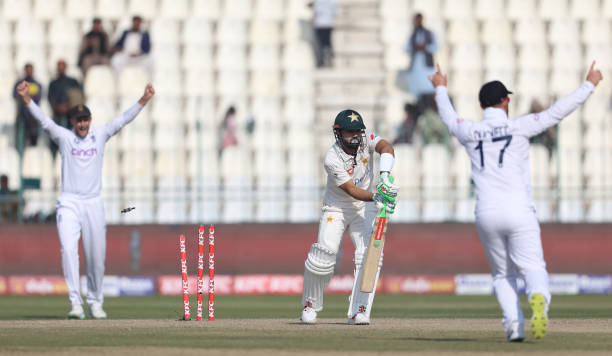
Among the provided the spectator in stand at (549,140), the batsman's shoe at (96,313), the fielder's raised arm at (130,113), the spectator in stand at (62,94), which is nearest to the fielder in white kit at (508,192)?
the fielder's raised arm at (130,113)

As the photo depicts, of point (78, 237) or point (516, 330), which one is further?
point (78, 237)

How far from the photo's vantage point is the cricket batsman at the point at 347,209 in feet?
32.9

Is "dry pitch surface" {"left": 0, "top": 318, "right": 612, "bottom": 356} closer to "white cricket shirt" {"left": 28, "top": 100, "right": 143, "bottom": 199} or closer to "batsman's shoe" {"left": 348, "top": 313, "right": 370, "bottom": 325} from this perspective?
"batsman's shoe" {"left": 348, "top": 313, "right": 370, "bottom": 325}

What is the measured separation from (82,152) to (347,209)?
9.86ft

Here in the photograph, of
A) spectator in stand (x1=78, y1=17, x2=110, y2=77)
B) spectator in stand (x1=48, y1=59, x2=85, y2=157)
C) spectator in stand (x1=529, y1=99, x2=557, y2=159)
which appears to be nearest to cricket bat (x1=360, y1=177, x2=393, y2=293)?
spectator in stand (x1=529, y1=99, x2=557, y2=159)

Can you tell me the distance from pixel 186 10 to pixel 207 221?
5.20 metres

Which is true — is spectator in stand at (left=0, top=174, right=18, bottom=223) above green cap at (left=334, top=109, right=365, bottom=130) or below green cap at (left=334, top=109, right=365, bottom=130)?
below

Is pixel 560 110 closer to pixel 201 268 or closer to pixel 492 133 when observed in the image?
pixel 492 133

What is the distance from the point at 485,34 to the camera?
73.6ft

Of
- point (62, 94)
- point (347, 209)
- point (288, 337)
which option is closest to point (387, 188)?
point (347, 209)

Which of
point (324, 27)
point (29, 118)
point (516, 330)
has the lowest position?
point (516, 330)

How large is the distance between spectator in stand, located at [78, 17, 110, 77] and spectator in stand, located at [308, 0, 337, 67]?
3.62 metres

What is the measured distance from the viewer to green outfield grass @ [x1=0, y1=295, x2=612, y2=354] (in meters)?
8.09

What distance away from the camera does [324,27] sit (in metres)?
→ 21.4
